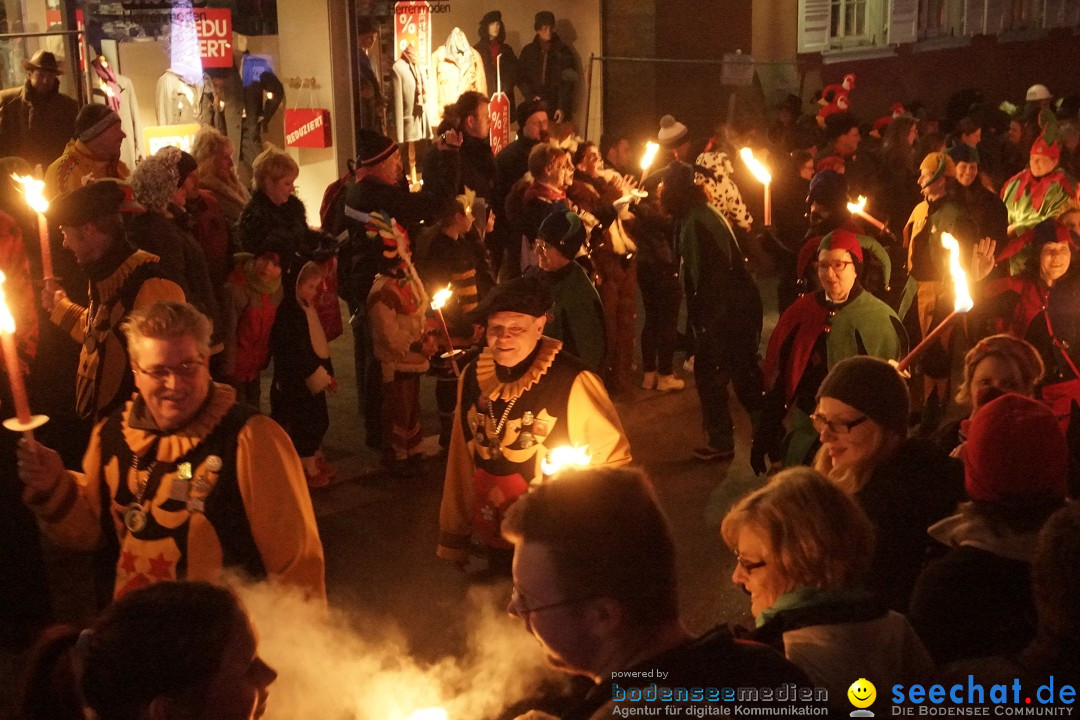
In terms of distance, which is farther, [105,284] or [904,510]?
[105,284]

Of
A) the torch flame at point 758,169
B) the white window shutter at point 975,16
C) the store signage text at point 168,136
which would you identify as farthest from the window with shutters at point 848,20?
the torch flame at point 758,169

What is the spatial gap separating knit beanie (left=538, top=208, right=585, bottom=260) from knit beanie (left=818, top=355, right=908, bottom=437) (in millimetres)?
3163

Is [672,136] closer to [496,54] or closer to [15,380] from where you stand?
[496,54]

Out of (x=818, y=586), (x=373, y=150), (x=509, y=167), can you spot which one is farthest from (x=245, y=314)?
(x=818, y=586)

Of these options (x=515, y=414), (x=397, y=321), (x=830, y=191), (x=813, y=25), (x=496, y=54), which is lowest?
(x=397, y=321)

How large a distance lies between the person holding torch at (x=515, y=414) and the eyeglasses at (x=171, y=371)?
141 centimetres

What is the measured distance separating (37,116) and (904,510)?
7.94 meters

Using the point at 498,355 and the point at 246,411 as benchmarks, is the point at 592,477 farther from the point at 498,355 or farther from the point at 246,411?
the point at 498,355

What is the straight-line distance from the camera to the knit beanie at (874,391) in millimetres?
3973

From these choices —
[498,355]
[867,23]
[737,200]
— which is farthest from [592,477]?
[867,23]

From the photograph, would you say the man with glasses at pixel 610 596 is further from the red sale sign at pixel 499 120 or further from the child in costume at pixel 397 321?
the red sale sign at pixel 499 120

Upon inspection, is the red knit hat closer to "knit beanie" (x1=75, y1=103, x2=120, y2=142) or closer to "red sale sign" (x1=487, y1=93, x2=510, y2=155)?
"knit beanie" (x1=75, y1=103, x2=120, y2=142)

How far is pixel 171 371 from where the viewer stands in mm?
3697

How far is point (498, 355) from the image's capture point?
15.9ft
